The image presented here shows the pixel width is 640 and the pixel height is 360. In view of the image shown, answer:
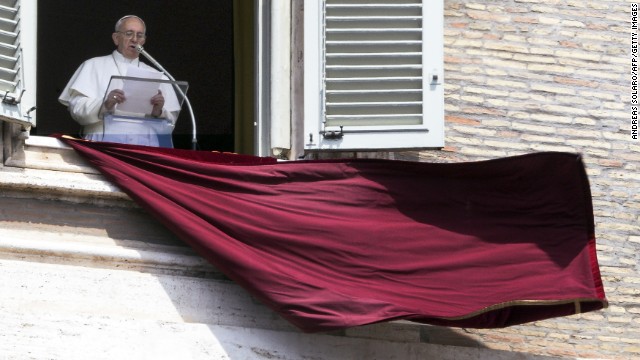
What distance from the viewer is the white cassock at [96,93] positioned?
1062 centimetres

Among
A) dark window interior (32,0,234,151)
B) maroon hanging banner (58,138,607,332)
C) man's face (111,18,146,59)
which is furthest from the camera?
dark window interior (32,0,234,151)

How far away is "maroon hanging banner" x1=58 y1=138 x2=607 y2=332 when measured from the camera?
9.61 meters

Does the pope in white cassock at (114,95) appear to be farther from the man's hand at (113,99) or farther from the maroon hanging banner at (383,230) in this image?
the maroon hanging banner at (383,230)

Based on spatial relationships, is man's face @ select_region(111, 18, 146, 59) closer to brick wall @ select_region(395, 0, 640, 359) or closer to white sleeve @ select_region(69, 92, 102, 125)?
white sleeve @ select_region(69, 92, 102, 125)

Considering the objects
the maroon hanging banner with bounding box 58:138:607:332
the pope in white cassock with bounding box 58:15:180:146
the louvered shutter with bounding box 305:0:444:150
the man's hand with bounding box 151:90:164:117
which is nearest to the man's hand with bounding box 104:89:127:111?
the pope in white cassock with bounding box 58:15:180:146

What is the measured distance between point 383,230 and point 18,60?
1721 mm

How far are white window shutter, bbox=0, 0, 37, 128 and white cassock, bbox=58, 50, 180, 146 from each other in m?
0.75

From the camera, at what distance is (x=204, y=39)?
13.5 m

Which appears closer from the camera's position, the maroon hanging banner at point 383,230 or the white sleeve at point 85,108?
the maroon hanging banner at point 383,230

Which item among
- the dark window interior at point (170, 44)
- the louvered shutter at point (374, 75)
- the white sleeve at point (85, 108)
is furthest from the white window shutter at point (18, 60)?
the dark window interior at point (170, 44)

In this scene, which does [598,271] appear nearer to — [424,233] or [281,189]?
[424,233]

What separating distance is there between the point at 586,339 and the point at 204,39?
3.90 meters

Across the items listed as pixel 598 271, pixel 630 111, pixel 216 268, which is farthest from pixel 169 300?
pixel 630 111

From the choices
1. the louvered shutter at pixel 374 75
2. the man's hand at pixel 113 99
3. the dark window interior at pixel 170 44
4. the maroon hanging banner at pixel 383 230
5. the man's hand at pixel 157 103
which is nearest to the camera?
the maroon hanging banner at pixel 383 230
